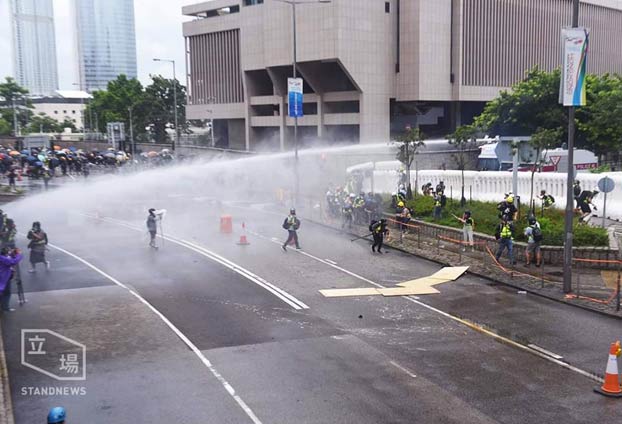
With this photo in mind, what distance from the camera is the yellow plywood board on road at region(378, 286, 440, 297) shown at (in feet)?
55.9

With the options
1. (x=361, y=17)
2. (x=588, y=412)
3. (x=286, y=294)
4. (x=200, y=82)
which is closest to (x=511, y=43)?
(x=361, y=17)

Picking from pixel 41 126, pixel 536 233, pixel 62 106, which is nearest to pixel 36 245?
pixel 536 233

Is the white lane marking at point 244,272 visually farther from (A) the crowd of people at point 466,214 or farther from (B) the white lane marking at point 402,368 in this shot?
(A) the crowd of people at point 466,214

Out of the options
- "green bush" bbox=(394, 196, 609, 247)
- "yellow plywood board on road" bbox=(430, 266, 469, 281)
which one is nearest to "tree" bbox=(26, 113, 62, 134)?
"green bush" bbox=(394, 196, 609, 247)

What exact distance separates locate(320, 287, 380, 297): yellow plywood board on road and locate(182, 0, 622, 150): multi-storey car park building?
154 ft

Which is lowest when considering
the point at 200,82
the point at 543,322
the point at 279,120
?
the point at 543,322

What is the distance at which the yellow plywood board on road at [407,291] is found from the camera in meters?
17.0

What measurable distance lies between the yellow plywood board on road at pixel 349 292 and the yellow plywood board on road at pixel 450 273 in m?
2.76

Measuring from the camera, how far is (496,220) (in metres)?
24.0

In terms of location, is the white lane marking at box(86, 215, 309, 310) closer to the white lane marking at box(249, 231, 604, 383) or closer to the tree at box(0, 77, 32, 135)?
the white lane marking at box(249, 231, 604, 383)

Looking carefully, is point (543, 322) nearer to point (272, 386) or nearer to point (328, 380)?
point (328, 380)

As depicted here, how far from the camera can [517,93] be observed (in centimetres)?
4394

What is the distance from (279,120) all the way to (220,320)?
57.5m

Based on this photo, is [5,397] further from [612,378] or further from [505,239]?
[505,239]
